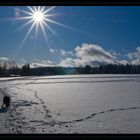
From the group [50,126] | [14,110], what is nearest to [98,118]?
[50,126]

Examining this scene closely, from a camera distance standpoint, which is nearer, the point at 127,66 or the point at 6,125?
the point at 6,125

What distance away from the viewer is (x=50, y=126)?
5285 mm

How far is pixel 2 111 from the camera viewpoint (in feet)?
23.7
